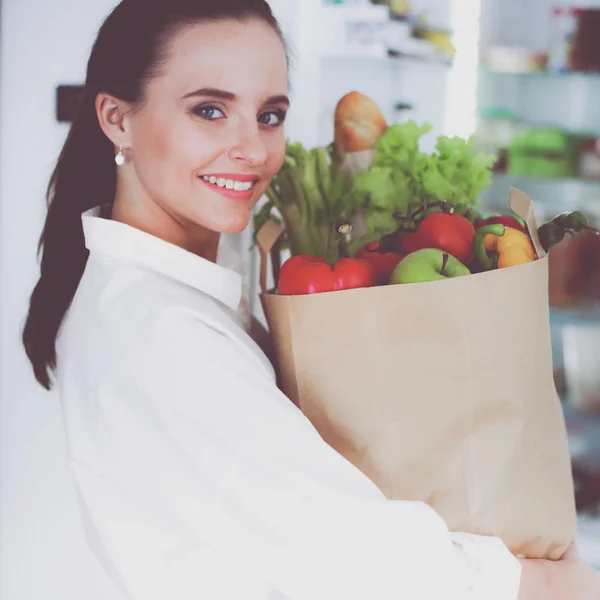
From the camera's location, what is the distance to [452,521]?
2.85ft

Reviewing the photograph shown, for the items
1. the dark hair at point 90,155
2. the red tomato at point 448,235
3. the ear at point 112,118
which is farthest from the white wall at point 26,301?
the red tomato at point 448,235

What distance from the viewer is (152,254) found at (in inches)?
36.4

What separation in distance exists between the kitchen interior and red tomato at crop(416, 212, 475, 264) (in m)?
1.00

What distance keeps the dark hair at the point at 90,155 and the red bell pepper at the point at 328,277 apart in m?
0.31

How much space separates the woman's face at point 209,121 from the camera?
915 millimetres

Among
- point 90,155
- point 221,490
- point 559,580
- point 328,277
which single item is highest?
point 90,155

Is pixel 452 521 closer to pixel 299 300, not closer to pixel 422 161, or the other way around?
pixel 299 300

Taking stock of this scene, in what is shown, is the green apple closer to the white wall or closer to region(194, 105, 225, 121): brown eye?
region(194, 105, 225, 121): brown eye

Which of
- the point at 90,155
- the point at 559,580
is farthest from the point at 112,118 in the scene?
the point at 559,580

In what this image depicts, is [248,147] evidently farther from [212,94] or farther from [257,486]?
[257,486]

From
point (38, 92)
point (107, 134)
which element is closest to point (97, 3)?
point (38, 92)

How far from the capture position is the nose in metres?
0.93

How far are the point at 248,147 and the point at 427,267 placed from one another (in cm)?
28

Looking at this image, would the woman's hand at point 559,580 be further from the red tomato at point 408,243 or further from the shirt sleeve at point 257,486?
the red tomato at point 408,243
